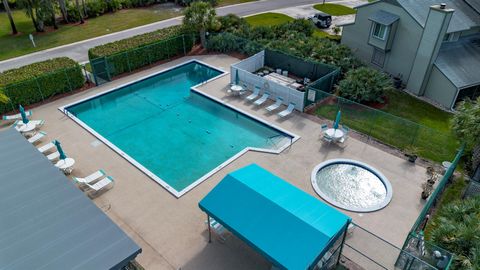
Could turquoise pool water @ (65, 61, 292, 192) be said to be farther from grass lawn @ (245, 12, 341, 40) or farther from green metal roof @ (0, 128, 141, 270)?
grass lawn @ (245, 12, 341, 40)

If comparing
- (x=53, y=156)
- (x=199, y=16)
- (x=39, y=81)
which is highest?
(x=199, y=16)

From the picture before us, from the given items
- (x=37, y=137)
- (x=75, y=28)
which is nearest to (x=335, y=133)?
(x=37, y=137)

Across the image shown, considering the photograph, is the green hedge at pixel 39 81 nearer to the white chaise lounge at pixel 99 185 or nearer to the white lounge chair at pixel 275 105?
the white chaise lounge at pixel 99 185

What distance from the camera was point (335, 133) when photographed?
20.8m

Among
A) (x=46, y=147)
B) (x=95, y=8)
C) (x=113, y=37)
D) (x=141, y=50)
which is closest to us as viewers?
(x=46, y=147)

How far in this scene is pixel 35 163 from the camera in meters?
14.2

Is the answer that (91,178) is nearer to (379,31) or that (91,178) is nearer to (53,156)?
(53,156)

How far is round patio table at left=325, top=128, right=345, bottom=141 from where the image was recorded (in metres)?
20.7

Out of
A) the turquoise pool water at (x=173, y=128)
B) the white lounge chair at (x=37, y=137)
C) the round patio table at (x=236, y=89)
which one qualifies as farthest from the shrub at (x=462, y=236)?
the white lounge chair at (x=37, y=137)

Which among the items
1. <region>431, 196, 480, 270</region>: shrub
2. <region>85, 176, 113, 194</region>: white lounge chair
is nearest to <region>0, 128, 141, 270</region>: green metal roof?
<region>85, 176, 113, 194</region>: white lounge chair

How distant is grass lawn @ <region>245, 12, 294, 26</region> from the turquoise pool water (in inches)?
692

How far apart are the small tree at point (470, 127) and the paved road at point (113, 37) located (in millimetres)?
30847

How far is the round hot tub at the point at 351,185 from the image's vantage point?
56.4 feet

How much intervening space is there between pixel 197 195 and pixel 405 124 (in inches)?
510
